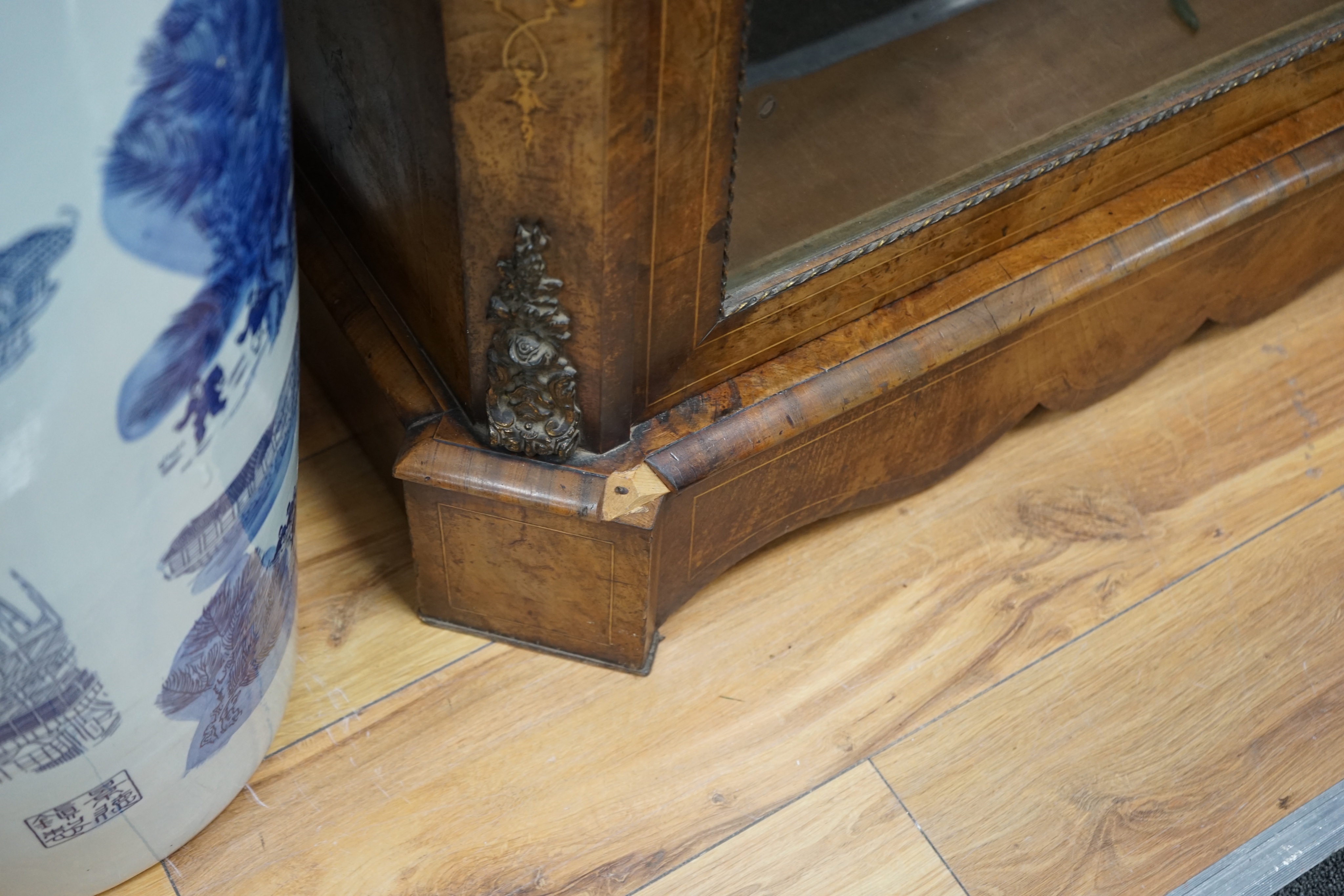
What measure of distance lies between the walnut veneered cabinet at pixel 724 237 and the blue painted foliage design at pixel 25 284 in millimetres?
142

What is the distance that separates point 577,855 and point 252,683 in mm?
168

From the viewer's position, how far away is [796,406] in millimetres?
589

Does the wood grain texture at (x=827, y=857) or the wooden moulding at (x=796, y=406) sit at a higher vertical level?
the wooden moulding at (x=796, y=406)

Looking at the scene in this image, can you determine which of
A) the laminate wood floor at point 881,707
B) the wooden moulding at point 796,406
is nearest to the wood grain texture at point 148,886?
the laminate wood floor at point 881,707

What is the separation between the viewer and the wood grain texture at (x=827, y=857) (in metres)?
0.61

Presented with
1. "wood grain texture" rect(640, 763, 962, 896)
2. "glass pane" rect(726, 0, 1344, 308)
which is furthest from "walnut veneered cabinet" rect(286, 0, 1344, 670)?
"wood grain texture" rect(640, 763, 962, 896)

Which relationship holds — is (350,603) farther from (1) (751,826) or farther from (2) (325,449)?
(1) (751,826)

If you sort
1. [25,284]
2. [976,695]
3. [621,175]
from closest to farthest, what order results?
1. [25,284]
2. [621,175]
3. [976,695]

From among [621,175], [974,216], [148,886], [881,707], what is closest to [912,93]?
[974,216]

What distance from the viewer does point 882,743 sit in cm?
65

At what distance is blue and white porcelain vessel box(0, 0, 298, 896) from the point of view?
1.10 ft

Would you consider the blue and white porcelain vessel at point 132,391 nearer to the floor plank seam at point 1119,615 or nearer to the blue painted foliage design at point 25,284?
the blue painted foliage design at point 25,284

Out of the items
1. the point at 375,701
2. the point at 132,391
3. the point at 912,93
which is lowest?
the point at 375,701

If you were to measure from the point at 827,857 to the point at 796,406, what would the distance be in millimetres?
208
